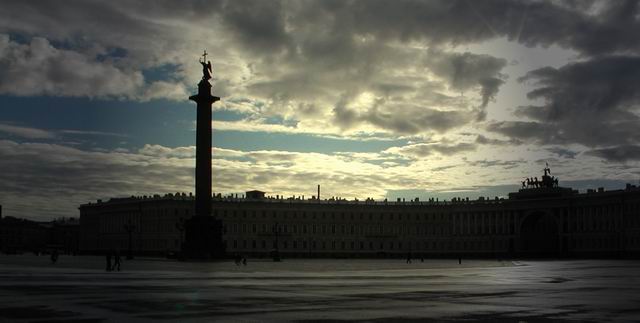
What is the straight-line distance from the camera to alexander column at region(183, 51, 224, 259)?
287 ft

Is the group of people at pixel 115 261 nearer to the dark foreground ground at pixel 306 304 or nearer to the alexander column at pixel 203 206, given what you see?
the dark foreground ground at pixel 306 304

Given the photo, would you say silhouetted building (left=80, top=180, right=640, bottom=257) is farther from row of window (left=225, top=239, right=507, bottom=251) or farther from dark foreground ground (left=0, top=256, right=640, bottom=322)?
dark foreground ground (left=0, top=256, right=640, bottom=322)

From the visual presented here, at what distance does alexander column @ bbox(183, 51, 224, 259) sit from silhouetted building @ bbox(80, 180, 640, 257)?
7462 centimetres

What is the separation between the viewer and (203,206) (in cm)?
8844

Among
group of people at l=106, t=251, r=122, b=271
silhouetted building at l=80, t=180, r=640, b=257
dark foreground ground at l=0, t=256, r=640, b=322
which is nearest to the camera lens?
dark foreground ground at l=0, t=256, r=640, b=322

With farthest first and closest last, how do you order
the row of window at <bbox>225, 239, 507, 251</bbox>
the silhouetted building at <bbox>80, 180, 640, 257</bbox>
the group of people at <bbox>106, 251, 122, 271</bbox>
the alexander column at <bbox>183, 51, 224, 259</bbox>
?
the row of window at <bbox>225, 239, 507, 251</bbox> < the silhouetted building at <bbox>80, 180, 640, 257</bbox> < the alexander column at <bbox>183, 51, 224, 259</bbox> < the group of people at <bbox>106, 251, 122, 271</bbox>

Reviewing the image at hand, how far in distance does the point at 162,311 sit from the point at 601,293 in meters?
18.6

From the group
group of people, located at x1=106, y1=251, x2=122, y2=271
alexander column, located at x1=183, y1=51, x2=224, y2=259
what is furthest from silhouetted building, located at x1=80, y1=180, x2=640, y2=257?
group of people, located at x1=106, y1=251, x2=122, y2=271

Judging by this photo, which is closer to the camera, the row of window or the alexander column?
the alexander column

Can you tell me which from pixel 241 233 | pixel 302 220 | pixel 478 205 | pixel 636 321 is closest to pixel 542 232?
pixel 478 205

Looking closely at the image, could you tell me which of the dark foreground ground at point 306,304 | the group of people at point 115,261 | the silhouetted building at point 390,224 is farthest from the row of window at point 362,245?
the dark foreground ground at point 306,304

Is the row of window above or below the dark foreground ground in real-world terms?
below

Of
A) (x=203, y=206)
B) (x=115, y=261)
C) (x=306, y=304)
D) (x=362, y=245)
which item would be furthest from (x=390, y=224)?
(x=306, y=304)

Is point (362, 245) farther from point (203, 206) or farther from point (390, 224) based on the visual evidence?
point (203, 206)
